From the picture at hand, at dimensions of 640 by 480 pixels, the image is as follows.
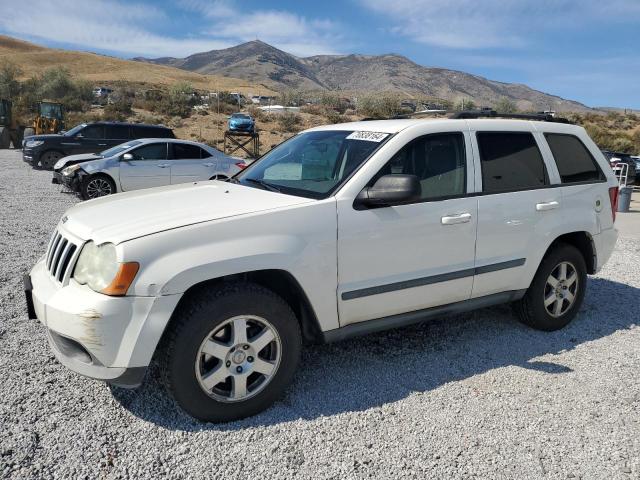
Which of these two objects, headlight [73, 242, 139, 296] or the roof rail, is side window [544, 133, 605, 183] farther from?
headlight [73, 242, 139, 296]

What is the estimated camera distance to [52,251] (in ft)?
10.7

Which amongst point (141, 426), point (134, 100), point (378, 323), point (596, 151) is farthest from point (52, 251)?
point (134, 100)

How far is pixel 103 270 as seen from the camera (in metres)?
2.75

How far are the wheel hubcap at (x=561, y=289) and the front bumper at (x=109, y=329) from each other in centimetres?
324

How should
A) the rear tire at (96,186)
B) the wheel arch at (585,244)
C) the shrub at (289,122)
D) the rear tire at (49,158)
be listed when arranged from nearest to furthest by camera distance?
the wheel arch at (585,244), the rear tire at (96,186), the rear tire at (49,158), the shrub at (289,122)

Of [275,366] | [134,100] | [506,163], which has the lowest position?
[275,366]

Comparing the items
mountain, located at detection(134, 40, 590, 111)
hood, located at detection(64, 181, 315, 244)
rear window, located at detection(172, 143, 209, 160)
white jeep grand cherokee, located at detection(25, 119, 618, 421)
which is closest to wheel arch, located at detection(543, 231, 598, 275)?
white jeep grand cherokee, located at detection(25, 119, 618, 421)

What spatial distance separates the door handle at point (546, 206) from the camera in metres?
4.20

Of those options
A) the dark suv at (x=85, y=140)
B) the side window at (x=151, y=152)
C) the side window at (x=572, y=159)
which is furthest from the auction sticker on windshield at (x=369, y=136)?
the dark suv at (x=85, y=140)

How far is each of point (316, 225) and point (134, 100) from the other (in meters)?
45.7

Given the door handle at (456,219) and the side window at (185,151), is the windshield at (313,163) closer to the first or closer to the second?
the door handle at (456,219)

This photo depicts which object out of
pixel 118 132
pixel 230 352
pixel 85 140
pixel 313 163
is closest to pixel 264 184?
pixel 313 163

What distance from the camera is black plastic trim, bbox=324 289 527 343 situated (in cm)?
340

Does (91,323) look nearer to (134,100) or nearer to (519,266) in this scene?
(519,266)
